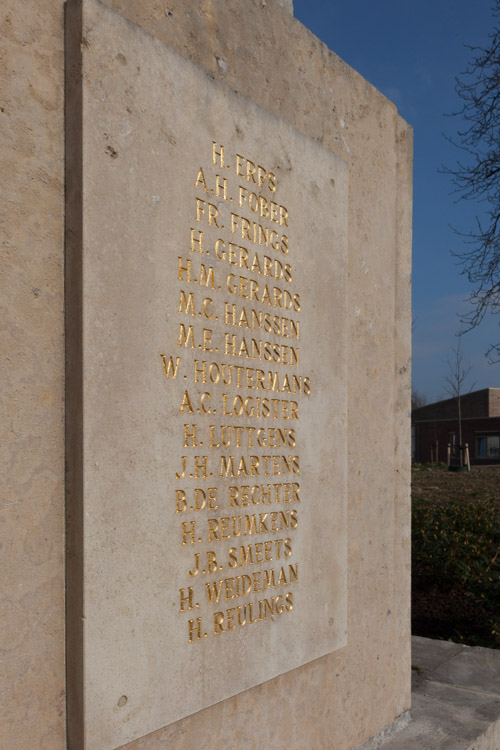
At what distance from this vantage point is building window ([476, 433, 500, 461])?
3856 centimetres

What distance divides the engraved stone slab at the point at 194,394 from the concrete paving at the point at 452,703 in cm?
74

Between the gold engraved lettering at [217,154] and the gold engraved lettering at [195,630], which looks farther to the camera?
the gold engraved lettering at [217,154]

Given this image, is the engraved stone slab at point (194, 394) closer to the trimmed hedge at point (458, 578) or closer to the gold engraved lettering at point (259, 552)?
the gold engraved lettering at point (259, 552)

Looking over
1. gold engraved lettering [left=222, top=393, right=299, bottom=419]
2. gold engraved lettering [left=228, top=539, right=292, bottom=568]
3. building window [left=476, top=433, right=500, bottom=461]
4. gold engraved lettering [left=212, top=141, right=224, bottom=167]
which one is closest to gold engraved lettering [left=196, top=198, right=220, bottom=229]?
gold engraved lettering [left=212, top=141, right=224, bottom=167]

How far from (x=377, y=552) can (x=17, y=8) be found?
2496mm

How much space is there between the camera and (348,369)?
9.58 ft

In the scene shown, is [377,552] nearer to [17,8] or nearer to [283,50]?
[283,50]

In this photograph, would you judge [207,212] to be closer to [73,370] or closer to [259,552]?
[73,370]

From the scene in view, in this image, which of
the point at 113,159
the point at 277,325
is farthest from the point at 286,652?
the point at 113,159

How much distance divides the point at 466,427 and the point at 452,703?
127ft

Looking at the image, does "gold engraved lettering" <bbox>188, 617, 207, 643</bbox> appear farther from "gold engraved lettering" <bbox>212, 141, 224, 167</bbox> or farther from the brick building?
the brick building

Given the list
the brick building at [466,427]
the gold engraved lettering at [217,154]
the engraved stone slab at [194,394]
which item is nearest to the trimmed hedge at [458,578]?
the engraved stone slab at [194,394]

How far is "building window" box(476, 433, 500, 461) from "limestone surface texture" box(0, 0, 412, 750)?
1476 inches

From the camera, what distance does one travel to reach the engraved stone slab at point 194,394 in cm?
172
